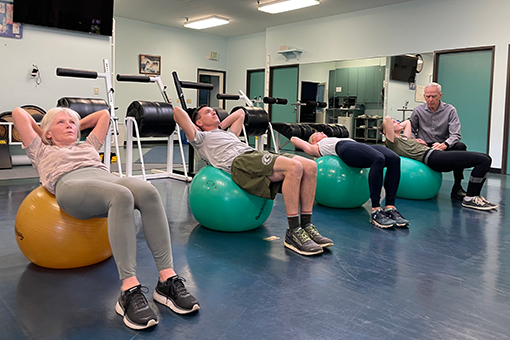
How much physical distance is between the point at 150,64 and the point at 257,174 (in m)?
8.80

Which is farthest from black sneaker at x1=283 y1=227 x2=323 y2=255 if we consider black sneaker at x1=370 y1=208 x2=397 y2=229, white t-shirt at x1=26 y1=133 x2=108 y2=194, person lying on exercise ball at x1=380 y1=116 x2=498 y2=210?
person lying on exercise ball at x1=380 y1=116 x2=498 y2=210

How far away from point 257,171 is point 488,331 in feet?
5.05

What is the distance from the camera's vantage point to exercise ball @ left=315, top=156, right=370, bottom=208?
364cm

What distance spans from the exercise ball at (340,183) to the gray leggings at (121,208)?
2.12 metres

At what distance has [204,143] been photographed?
307 centimetres

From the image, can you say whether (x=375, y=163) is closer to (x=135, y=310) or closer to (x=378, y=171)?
(x=378, y=171)

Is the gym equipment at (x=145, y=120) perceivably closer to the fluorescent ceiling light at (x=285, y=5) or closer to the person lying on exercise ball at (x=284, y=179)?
the person lying on exercise ball at (x=284, y=179)

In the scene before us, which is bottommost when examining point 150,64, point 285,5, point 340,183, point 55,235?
point 55,235

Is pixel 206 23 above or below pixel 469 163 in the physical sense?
above

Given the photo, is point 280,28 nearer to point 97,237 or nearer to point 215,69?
point 215,69

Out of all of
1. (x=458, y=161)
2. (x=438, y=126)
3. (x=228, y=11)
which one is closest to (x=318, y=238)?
(x=458, y=161)

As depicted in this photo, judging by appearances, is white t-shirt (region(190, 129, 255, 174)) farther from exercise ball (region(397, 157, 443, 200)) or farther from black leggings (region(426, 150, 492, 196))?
black leggings (region(426, 150, 492, 196))

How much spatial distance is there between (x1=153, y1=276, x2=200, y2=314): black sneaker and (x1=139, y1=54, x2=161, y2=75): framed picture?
9.45 meters

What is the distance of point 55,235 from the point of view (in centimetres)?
207
